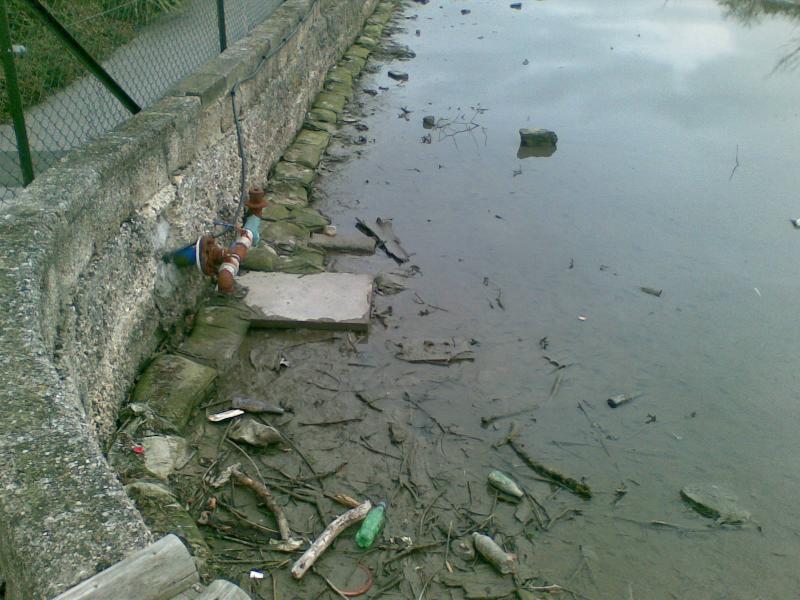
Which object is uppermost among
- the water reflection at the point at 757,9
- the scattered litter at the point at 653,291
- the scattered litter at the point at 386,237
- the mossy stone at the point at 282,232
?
the water reflection at the point at 757,9

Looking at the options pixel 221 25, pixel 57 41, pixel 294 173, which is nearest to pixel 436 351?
pixel 294 173

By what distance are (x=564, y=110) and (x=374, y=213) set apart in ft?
14.2

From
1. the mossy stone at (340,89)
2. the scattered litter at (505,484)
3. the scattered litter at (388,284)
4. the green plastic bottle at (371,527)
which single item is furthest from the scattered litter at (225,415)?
the mossy stone at (340,89)

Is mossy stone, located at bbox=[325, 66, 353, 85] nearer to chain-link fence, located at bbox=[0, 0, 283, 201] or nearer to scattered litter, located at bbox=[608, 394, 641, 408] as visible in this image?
chain-link fence, located at bbox=[0, 0, 283, 201]

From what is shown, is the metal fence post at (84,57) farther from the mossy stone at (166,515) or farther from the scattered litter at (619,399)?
the scattered litter at (619,399)

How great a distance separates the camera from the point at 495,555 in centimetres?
371

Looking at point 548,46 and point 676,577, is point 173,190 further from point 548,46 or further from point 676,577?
point 548,46

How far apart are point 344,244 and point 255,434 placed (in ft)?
8.41

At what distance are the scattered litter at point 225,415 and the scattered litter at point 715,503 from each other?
260 cm

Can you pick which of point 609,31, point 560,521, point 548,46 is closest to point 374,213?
point 560,521

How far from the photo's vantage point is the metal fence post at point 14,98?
3.66 metres

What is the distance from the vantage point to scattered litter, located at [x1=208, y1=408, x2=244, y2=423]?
4410 millimetres

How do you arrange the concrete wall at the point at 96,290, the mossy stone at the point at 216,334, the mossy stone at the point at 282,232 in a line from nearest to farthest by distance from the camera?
the concrete wall at the point at 96,290 < the mossy stone at the point at 216,334 < the mossy stone at the point at 282,232

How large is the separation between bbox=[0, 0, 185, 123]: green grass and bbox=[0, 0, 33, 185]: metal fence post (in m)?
0.90
